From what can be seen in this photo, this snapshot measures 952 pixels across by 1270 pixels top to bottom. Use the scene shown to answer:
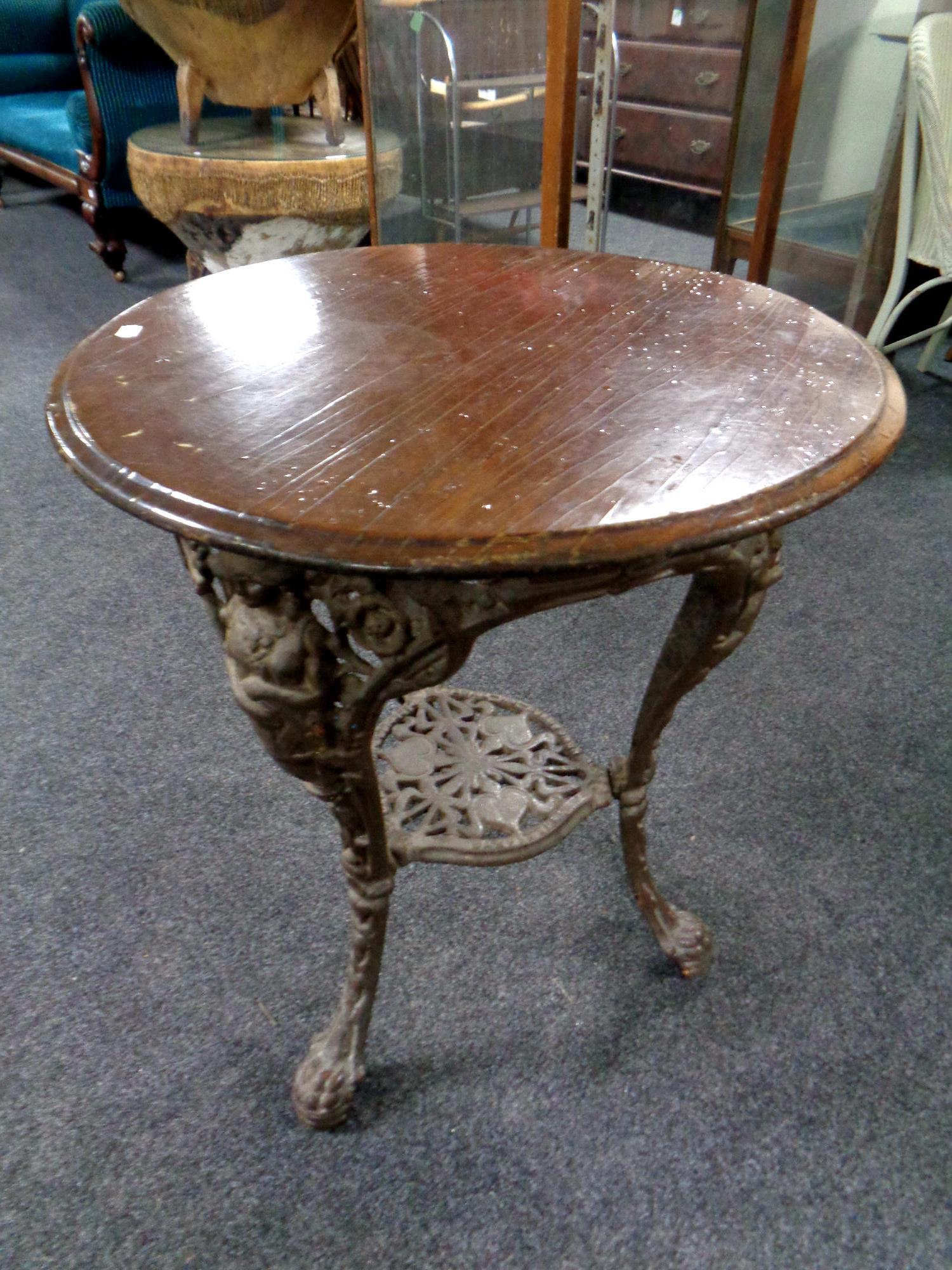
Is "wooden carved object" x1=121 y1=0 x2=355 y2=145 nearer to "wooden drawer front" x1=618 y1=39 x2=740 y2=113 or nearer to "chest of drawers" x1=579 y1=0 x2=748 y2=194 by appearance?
"chest of drawers" x1=579 y1=0 x2=748 y2=194

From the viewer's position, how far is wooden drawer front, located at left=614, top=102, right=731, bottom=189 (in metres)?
3.27

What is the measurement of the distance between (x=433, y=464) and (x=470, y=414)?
99mm

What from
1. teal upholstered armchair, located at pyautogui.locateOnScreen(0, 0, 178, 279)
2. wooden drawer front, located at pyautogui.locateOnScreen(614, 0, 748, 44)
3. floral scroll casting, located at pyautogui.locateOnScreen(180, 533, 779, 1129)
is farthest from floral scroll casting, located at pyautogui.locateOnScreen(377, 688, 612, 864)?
teal upholstered armchair, located at pyautogui.locateOnScreen(0, 0, 178, 279)

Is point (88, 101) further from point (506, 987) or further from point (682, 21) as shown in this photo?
point (506, 987)

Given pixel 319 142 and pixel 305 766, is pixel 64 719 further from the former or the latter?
pixel 319 142

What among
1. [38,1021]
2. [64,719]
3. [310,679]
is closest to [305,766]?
[310,679]

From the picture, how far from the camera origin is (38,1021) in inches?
→ 44.7

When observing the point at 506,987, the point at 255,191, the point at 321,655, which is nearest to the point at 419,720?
the point at 506,987

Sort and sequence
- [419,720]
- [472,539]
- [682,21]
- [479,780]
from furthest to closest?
1. [682,21]
2. [419,720]
3. [479,780]
4. [472,539]

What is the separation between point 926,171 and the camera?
7.94 ft

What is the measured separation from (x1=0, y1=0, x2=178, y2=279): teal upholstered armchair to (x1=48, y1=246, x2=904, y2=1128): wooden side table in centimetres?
267

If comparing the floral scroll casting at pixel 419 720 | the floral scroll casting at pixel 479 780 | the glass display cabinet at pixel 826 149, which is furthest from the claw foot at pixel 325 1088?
the glass display cabinet at pixel 826 149

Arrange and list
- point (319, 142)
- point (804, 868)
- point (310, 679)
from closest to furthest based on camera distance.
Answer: point (310, 679)
point (804, 868)
point (319, 142)

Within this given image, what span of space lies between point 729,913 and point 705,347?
2.62 feet
